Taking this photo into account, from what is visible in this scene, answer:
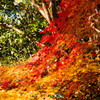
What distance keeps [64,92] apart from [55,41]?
2132 millimetres

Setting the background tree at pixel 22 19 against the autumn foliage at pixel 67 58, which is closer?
the autumn foliage at pixel 67 58

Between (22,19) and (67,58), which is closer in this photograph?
(67,58)

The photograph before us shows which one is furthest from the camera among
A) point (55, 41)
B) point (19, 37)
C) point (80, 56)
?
point (19, 37)

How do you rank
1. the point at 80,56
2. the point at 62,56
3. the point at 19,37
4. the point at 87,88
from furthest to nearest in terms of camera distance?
the point at 19,37, the point at 87,88, the point at 62,56, the point at 80,56

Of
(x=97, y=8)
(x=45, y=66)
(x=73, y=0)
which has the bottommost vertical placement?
(x=45, y=66)

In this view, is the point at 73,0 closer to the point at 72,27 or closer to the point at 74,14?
the point at 74,14

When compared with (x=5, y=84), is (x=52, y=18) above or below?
above

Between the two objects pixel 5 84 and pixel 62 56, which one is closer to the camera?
pixel 62 56

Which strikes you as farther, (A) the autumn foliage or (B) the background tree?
(B) the background tree

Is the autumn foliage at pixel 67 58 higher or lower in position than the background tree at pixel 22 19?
lower

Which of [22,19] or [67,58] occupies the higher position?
[22,19]

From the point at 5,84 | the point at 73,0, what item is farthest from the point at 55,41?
the point at 5,84

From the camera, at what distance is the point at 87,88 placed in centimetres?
558

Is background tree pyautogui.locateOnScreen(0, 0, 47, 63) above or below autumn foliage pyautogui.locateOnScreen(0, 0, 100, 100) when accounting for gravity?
above
